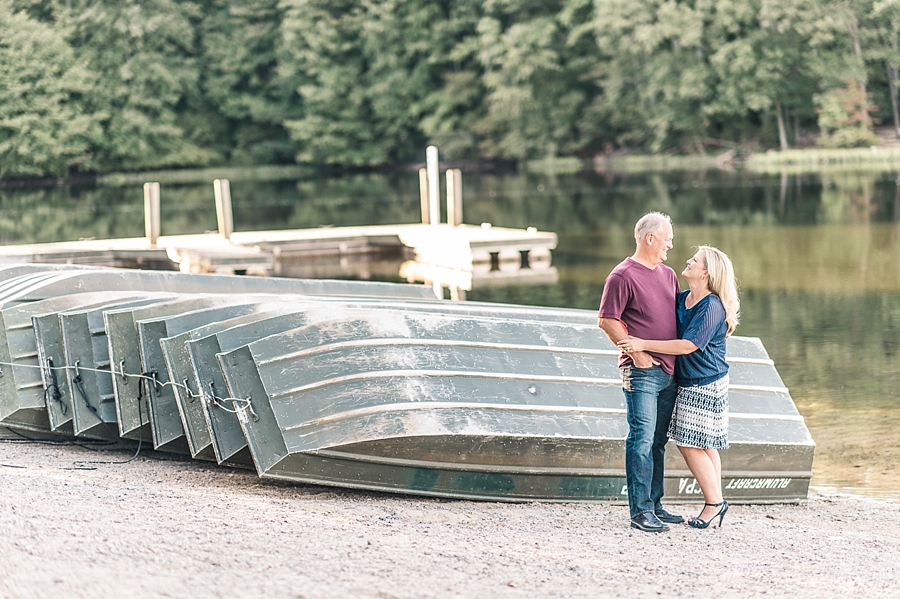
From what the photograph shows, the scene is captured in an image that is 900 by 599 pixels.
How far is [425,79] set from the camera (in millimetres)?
56000

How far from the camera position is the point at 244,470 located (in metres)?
6.41

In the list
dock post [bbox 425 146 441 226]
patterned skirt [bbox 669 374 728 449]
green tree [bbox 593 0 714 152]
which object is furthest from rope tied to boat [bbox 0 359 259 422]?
green tree [bbox 593 0 714 152]

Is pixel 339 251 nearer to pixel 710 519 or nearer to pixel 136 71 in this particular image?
pixel 710 519

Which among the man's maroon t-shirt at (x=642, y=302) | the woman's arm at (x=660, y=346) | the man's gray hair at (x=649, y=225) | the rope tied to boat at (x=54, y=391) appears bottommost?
the rope tied to boat at (x=54, y=391)

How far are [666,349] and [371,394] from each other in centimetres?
154

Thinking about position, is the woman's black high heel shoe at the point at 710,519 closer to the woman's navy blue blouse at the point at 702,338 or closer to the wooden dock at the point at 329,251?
the woman's navy blue blouse at the point at 702,338

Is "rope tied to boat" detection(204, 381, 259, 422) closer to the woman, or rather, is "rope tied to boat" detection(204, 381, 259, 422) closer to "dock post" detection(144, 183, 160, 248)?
the woman

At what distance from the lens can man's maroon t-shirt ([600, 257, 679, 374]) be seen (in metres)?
4.92

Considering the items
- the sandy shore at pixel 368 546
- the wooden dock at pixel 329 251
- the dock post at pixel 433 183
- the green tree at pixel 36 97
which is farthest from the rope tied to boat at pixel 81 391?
the green tree at pixel 36 97

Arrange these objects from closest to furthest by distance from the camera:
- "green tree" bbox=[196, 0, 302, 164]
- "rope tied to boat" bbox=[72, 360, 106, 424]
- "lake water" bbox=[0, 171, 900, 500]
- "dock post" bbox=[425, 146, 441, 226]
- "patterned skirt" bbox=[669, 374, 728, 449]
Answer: "patterned skirt" bbox=[669, 374, 728, 449] < "rope tied to boat" bbox=[72, 360, 106, 424] < "lake water" bbox=[0, 171, 900, 500] < "dock post" bbox=[425, 146, 441, 226] < "green tree" bbox=[196, 0, 302, 164]

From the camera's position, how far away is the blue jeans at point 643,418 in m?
5.00

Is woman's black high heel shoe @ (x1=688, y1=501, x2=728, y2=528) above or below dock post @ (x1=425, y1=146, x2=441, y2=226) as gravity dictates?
below

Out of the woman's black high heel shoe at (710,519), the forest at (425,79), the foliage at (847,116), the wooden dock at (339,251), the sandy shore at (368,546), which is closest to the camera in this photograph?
the sandy shore at (368,546)

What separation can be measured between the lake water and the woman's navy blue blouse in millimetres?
2505
